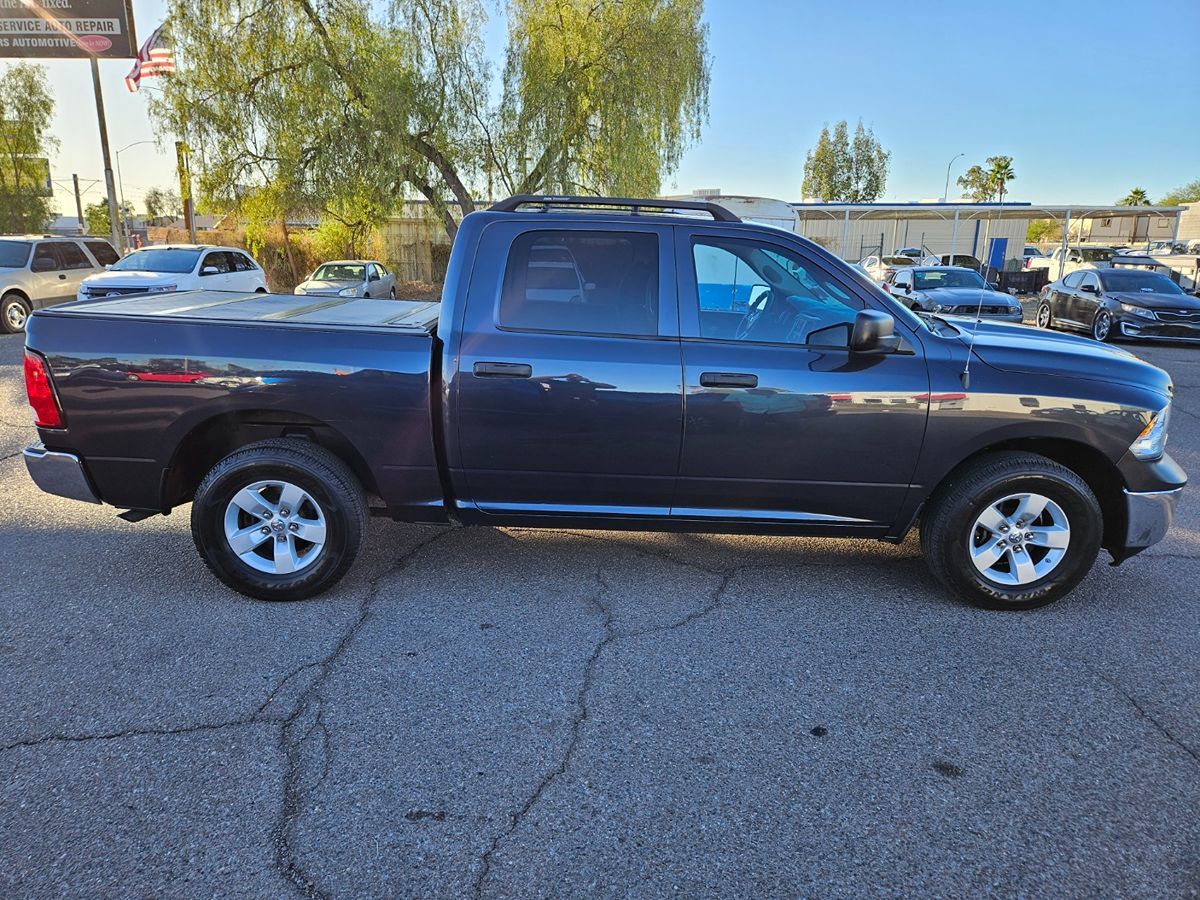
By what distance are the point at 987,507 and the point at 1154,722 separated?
1.12m

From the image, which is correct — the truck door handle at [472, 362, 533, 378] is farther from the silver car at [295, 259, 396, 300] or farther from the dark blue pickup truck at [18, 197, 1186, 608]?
the silver car at [295, 259, 396, 300]

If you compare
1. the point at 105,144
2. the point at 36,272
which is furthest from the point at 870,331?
the point at 105,144

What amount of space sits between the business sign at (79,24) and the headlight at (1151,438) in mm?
28067

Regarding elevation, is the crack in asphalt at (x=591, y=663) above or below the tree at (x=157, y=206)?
below

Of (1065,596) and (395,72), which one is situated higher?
(395,72)

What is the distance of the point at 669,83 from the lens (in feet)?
64.8

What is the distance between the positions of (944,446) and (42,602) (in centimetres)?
451

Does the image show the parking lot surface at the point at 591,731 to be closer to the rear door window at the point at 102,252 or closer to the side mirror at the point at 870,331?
the side mirror at the point at 870,331

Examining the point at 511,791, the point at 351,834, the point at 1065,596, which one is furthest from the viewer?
the point at 1065,596

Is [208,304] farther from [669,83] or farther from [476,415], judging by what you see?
[669,83]

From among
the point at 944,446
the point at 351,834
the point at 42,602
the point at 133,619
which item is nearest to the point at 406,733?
the point at 351,834

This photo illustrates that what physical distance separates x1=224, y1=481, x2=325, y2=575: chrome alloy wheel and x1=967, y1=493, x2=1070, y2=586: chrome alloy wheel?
10.8 feet

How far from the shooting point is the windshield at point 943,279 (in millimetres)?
15957

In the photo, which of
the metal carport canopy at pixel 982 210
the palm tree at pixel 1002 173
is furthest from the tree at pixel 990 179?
the metal carport canopy at pixel 982 210
